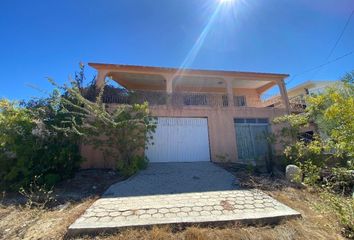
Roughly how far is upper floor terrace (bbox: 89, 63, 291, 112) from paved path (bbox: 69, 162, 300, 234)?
16.8 ft

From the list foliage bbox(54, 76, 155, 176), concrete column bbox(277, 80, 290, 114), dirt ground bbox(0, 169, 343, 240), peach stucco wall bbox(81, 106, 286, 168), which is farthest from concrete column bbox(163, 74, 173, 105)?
concrete column bbox(277, 80, 290, 114)

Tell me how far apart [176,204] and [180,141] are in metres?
5.96

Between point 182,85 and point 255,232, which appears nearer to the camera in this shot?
point 255,232

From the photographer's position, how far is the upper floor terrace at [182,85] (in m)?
11.2

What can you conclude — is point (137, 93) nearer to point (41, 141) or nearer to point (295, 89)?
point (41, 141)

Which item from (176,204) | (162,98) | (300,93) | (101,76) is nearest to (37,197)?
(176,204)

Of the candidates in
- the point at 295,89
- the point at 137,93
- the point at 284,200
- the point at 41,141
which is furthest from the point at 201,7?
the point at 295,89

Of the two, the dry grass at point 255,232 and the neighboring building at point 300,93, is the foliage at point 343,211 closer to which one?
the dry grass at point 255,232

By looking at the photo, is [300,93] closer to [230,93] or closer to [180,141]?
[230,93]

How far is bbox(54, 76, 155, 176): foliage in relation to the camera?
25.8 ft

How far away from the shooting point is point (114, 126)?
7801 millimetres

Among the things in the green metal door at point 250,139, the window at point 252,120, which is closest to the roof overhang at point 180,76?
the window at point 252,120

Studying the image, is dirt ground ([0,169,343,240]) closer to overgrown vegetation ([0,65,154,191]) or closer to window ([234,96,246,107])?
overgrown vegetation ([0,65,154,191])

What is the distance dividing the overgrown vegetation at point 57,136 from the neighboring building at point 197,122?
1910 millimetres
